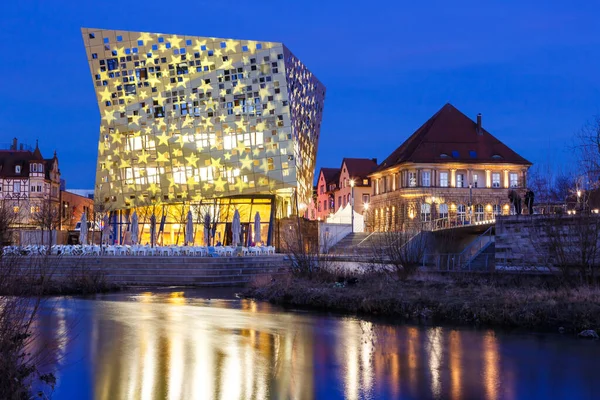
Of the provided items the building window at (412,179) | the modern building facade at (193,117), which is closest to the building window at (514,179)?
the building window at (412,179)

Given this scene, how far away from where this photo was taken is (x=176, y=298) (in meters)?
33.4

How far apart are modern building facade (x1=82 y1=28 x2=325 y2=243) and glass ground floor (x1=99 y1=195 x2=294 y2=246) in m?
1.21

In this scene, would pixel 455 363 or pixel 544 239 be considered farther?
pixel 544 239

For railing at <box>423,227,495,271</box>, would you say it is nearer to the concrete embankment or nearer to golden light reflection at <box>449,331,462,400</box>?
the concrete embankment

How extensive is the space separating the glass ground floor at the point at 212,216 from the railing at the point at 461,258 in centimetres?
2625

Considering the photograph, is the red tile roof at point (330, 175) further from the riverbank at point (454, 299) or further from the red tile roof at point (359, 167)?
the riverbank at point (454, 299)

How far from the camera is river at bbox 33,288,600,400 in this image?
1390 centimetres

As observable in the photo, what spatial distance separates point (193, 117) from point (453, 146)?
3275 centimetres

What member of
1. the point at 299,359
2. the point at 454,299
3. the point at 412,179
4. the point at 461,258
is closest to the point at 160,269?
the point at 461,258

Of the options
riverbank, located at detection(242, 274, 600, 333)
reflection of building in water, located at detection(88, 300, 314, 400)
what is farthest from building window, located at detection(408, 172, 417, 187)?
reflection of building in water, located at detection(88, 300, 314, 400)

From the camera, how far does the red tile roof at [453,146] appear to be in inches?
3228

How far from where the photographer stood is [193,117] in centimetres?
6681

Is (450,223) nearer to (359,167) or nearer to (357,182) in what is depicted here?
(357,182)

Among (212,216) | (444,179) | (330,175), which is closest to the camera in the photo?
(212,216)
